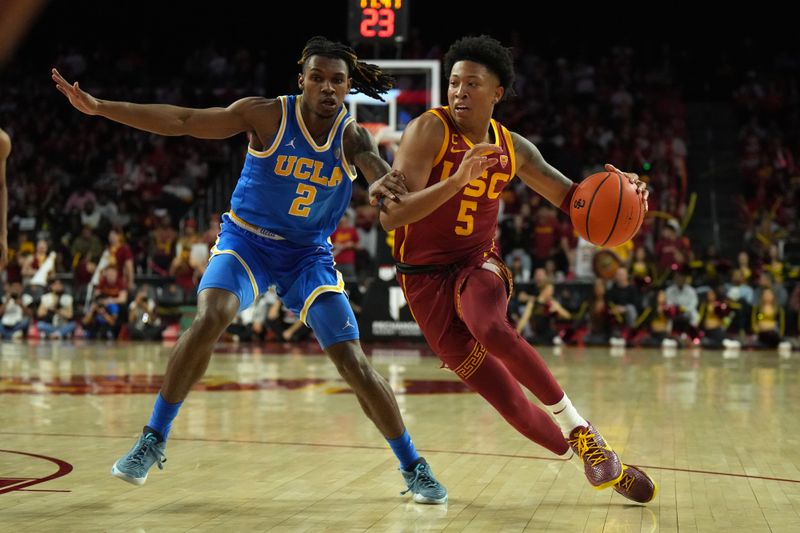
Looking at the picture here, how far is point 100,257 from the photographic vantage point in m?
16.8

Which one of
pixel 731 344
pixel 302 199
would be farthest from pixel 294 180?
pixel 731 344

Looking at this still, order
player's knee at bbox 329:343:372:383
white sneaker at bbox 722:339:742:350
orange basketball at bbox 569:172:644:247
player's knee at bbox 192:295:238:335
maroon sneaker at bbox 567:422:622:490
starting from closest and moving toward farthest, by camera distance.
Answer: maroon sneaker at bbox 567:422:622:490 → player's knee at bbox 192:295:238:335 → player's knee at bbox 329:343:372:383 → orange basketball at bbox 569:172:644:247 → white sneaker at bbox 722:339:742:350

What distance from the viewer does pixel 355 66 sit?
468 centimetres

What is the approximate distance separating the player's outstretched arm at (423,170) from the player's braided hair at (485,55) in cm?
29

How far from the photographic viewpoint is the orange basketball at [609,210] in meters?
4.43

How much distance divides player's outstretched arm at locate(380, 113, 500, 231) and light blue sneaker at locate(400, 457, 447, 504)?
100 centimetres

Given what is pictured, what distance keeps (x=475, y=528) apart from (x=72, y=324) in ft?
43.7

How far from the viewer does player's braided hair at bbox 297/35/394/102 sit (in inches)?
178

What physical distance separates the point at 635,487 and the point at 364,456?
1.65 m

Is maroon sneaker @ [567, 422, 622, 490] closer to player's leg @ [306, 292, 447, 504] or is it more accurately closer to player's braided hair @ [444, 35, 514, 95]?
player's leg @ [306, 292, 447, 504]

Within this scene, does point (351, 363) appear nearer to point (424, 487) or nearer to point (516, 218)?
point (424, 487)

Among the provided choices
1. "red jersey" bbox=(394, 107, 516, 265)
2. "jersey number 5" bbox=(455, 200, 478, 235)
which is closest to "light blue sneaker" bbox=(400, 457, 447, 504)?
"red jersey" bbox=(394, 107, 516, 265)

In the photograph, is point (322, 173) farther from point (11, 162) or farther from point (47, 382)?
point (11, 162)

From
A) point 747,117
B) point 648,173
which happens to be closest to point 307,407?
point 648,173
